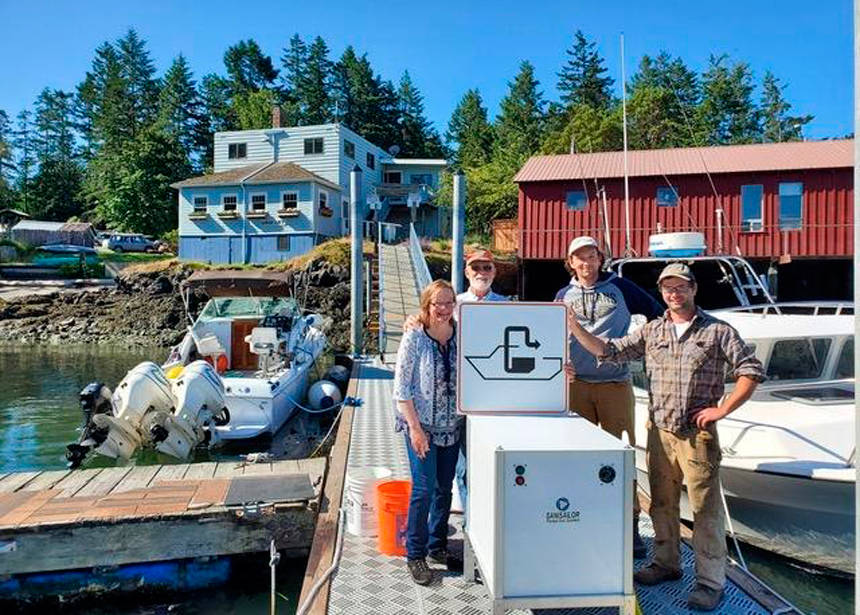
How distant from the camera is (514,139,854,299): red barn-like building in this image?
1967 cm

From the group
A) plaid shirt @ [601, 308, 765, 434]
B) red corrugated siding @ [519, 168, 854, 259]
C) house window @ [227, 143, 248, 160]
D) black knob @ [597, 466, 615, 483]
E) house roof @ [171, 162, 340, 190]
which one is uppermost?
house window @ [227, 143, 248, 160]

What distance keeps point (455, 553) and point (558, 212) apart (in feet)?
61.7

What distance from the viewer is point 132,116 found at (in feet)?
190

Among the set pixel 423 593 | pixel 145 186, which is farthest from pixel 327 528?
pixel 145 186

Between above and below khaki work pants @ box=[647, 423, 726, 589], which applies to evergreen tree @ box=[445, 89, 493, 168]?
above

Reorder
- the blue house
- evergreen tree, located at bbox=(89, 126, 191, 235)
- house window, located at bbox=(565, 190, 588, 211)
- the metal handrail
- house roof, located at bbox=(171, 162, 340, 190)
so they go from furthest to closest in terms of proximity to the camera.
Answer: evergreen tree, located at bbox=(89, 126, 191, 235)
the blue house
house roof, located at bbox=(171, 162, 340, 190)
house window, located at bbox=(565, 190, 588, 211)
the metal handrail

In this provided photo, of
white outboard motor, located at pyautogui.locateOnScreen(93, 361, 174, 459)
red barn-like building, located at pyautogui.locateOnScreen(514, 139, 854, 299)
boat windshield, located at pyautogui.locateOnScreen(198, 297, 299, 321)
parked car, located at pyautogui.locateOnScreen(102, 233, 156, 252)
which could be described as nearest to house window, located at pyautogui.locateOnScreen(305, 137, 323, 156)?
parked car, located at pyautogui.locateOnScreen(102, 233, 156, 252)

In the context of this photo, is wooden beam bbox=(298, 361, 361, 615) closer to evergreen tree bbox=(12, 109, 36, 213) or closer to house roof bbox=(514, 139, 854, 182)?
house roof bbox=(514, 139, 854, 182)

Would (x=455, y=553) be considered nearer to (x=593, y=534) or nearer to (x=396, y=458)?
(x=593, y=534)

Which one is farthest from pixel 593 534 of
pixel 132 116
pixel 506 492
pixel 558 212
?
pixel 132 116

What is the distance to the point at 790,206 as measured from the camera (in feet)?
65.4

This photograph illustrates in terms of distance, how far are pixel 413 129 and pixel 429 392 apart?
5652 cm

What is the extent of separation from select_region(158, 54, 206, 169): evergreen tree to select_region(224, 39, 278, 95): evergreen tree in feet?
19.8

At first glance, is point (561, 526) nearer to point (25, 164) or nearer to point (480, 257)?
point (480, 257)
